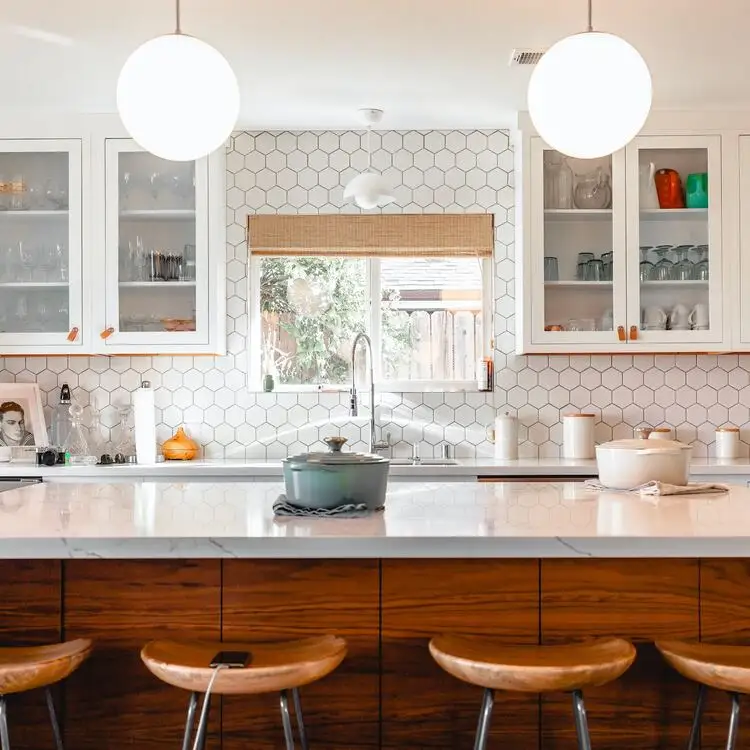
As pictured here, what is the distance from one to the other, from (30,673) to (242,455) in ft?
8.76

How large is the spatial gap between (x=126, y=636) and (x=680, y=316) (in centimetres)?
293

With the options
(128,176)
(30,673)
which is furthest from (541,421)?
(30,673)

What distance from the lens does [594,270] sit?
13.4 feet

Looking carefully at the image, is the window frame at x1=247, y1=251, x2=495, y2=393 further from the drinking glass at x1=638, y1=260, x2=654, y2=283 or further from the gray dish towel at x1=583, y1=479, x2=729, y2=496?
the gray dish towel at x1=583, y1=479, x2=729, y2=496

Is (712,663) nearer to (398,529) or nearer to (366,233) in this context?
(398,529)

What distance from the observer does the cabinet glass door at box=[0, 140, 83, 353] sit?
4098 mm

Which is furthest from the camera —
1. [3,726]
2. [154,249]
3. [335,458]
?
[154,249]

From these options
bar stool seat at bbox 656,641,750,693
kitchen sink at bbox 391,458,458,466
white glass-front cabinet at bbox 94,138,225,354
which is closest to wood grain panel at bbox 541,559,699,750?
bar stool seat at bbox 656,641,750,693

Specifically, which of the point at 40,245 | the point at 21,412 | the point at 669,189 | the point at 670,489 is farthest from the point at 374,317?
the point at 670,489

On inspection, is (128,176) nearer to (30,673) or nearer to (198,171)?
(198,171)

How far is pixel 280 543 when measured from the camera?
1.83 m

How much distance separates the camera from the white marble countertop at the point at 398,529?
1.82m

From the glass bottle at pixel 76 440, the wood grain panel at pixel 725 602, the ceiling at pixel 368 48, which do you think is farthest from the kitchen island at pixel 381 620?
the glass bottle at pixel 76 440

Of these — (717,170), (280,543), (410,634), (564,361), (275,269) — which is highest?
(717,170)
